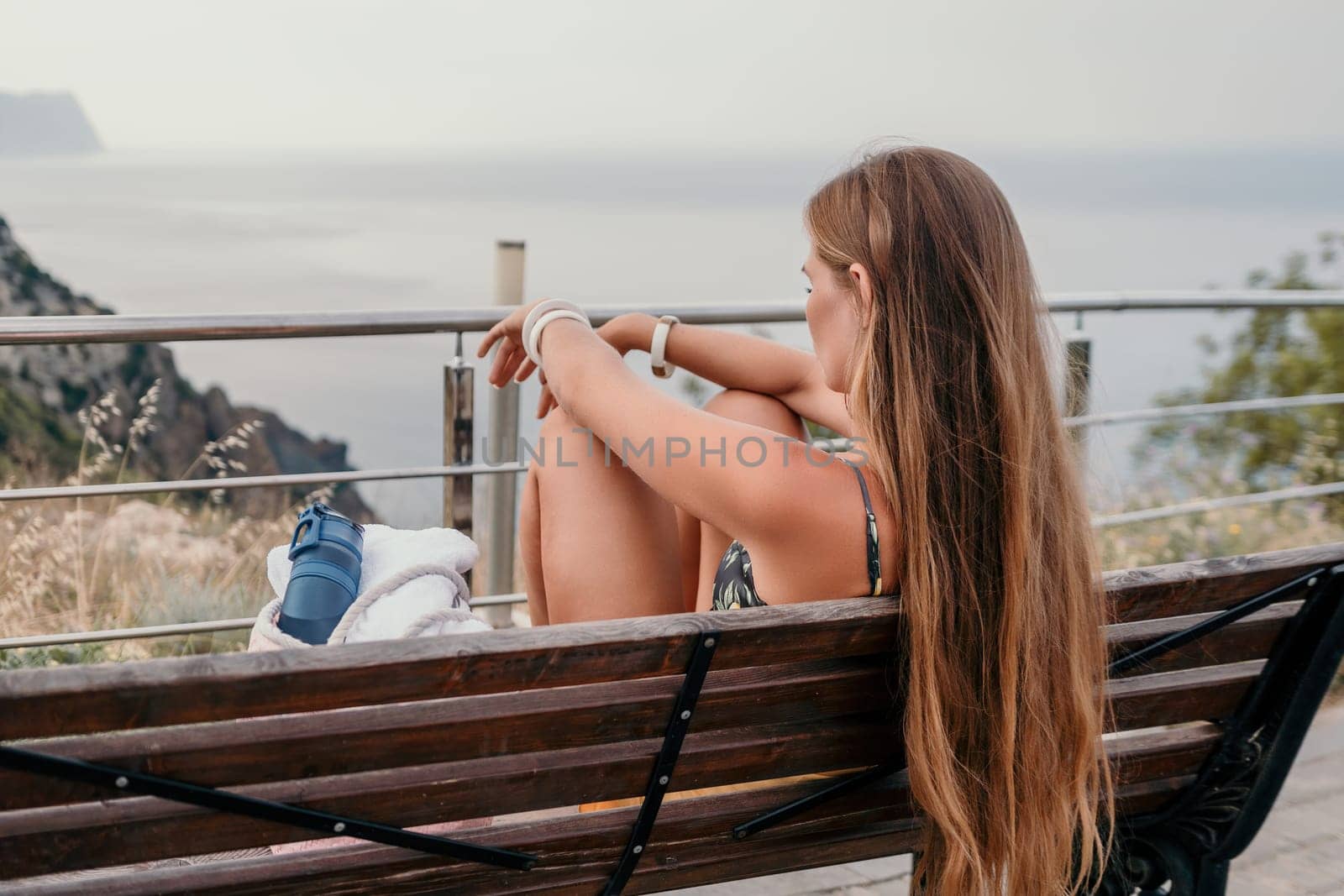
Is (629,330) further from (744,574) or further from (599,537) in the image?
(744,574)

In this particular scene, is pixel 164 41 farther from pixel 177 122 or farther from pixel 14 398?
pixel 14 398

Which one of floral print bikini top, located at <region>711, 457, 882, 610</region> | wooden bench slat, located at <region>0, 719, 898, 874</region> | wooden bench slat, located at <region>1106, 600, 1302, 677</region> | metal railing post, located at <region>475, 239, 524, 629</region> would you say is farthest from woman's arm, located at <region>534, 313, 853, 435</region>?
metal railing post, located at <region>475, 239, 524, 629</region>

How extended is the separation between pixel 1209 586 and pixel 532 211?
17.6 meters

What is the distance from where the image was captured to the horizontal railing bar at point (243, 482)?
8.07 ft

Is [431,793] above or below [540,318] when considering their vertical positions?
below

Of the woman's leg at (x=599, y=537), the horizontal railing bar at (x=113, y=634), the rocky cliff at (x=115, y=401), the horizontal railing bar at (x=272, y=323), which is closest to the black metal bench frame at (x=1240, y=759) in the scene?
the woman's leg at (x=599, y=537)

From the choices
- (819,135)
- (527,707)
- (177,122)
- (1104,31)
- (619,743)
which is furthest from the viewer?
(819,135)

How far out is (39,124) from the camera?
1462 centimetres

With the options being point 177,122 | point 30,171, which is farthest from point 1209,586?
point 177,122

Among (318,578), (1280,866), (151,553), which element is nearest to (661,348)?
(318,578)

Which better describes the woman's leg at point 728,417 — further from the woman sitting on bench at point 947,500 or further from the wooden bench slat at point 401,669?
the wooden bench slat at point 401,669

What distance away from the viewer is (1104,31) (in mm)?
13281

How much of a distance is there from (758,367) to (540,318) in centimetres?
48

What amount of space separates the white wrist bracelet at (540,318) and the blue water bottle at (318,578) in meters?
0.51
